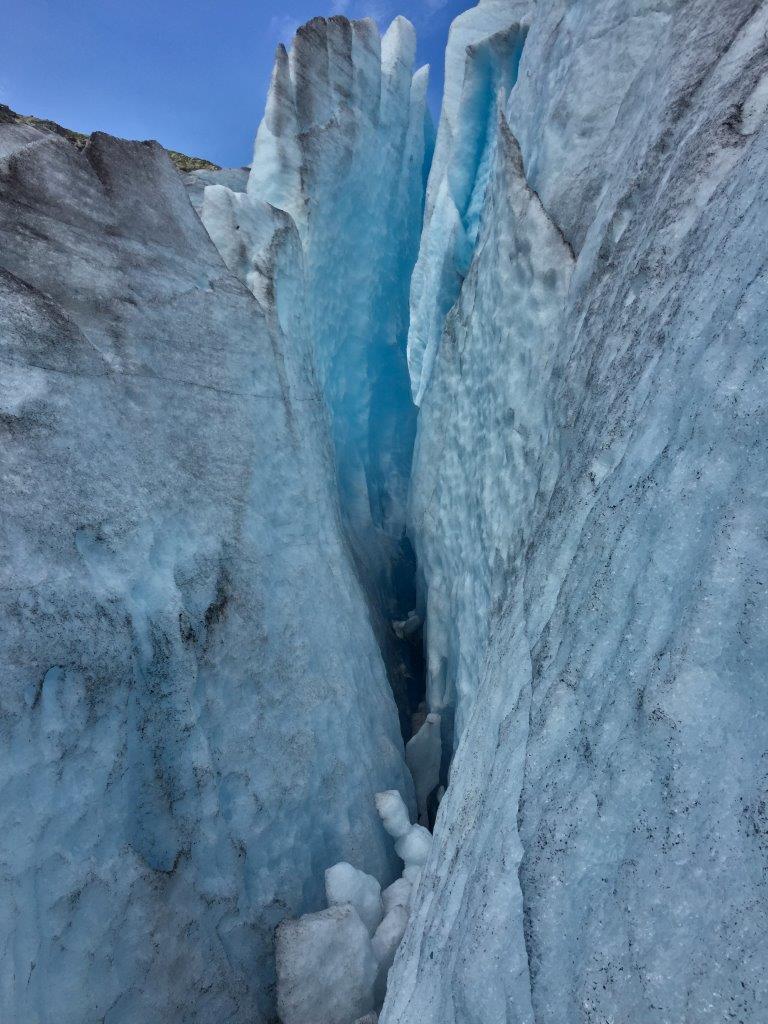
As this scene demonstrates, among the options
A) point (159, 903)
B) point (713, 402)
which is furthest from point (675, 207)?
point (159, 903)

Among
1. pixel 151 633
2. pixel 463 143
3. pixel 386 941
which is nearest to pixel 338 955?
pixel 386 941

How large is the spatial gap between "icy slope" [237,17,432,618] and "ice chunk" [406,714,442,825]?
1.47m

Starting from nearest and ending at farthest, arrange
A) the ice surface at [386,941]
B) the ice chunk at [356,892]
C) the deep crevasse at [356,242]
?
1. the ice surface at [386,941]
2. the ice chunk at [356,892]
3. the deep crevasse at [356,242]

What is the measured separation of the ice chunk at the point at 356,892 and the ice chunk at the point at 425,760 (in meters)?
1.09

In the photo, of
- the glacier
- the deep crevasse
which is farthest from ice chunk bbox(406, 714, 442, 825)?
the deep crevasse

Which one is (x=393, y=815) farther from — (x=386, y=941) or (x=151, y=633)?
(x=151, y=633)

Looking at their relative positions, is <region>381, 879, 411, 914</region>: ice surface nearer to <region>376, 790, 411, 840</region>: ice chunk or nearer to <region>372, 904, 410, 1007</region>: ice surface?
<region>372, 904, 410, 1007</region>: ice surface

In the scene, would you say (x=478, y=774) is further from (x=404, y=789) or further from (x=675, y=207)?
(x=675, y=207)

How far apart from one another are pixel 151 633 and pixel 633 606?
1.69 metres

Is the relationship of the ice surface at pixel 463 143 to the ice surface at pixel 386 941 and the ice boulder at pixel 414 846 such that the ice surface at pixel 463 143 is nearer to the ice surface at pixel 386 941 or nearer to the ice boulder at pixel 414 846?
the ice boulder at pixel 414 846

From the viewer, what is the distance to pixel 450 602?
408 centimetres

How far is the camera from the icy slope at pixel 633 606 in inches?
34.2

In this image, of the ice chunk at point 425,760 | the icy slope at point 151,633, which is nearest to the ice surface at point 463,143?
the icy slope at point 151,633

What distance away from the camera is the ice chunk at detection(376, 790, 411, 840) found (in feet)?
9.04
